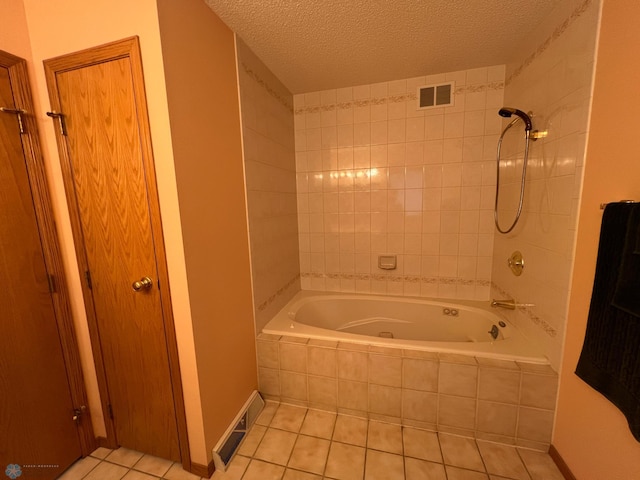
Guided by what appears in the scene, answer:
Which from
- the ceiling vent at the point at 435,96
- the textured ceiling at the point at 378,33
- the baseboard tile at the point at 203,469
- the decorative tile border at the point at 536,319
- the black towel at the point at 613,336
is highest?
the textured ceiling at the point at 378,33

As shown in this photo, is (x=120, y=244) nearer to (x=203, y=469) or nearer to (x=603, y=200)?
(x=203, y=469)

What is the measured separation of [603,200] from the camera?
3.18 ft

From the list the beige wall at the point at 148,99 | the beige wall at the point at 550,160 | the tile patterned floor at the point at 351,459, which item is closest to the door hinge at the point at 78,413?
the tile patterned floor at the point at 351,459

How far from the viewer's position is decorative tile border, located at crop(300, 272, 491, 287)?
2055 mm

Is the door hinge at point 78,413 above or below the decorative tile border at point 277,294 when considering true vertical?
below

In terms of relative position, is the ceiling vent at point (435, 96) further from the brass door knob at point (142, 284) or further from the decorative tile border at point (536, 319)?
the brass door knob at point (142, 284)

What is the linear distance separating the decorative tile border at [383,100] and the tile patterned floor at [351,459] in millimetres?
2266

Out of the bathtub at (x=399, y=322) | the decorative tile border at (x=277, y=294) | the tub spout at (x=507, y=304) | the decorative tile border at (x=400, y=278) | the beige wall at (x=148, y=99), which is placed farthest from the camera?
the decorative tile border at (x=400, y=278)

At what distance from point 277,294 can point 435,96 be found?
195 centimetres

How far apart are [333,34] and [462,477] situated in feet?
7.76

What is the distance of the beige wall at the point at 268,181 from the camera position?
5.10ft

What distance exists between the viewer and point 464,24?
137 centimetres

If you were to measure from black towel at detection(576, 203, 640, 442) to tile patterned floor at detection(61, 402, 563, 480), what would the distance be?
64 cm

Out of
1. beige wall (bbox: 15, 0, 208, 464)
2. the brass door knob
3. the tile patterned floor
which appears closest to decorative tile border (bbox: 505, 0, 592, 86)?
beige wall (bbox: 15, 0, 208, 464)
